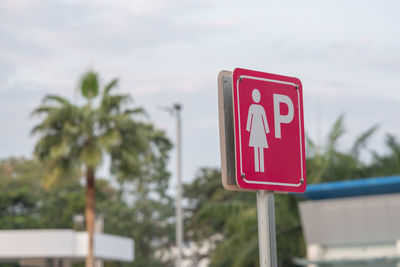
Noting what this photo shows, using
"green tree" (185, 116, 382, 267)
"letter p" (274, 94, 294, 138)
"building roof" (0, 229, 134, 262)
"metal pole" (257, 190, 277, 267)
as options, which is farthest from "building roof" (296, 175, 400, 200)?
"metal pole" (257, 190, 277, 267)

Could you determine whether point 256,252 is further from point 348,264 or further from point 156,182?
point 156,182

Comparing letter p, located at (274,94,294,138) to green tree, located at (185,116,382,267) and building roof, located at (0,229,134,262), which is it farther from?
building roof, located at (0,229,134,262)

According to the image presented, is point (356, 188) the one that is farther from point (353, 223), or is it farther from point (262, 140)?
point (262, 140)

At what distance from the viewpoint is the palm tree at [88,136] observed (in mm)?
29500

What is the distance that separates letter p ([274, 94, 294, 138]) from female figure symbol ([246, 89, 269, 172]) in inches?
2.7

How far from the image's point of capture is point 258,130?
11.7 feet

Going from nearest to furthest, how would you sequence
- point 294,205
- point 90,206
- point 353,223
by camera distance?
point 353,223 → point 90,206 → point 294,205

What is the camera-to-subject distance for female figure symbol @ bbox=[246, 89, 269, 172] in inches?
140

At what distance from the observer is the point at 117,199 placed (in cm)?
6538

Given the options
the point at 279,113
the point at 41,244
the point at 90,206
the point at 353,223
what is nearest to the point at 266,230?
the point at 279,113

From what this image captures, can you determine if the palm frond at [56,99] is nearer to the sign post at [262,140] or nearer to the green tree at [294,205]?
the green tree at [294,205]

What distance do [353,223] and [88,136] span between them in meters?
9.92

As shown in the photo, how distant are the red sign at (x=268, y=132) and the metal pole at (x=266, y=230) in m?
0.06

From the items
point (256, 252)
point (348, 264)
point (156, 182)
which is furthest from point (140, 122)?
point (156, 182)
